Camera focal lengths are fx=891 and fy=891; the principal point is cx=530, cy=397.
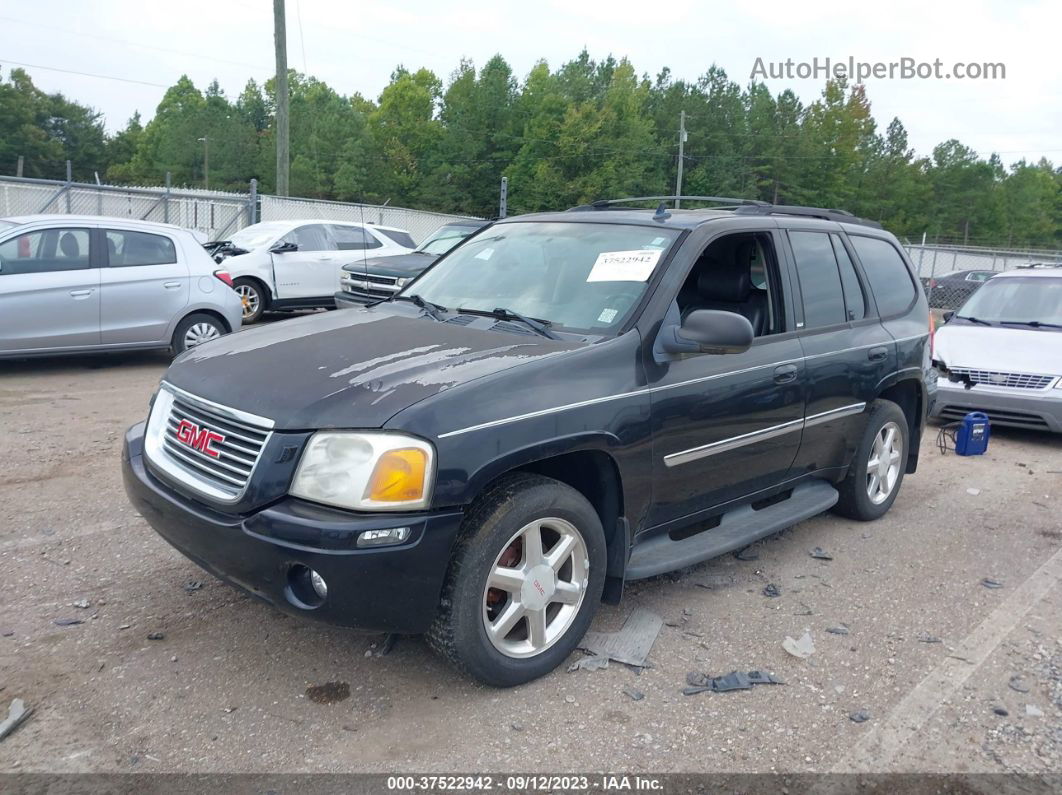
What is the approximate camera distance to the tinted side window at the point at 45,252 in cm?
859

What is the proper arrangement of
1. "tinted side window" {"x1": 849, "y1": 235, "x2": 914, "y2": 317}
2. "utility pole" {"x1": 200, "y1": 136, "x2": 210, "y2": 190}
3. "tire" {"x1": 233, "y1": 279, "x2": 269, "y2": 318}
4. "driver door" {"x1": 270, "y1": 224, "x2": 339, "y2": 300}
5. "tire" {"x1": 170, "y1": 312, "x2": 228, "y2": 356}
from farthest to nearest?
"utility pole" {"x1": 200, "y1": 136, "x2": 210, "y2": 190}
"driver door" {"x1": 270, "y1": 224, "x2": 339, "y2": 300}
"tire" {"x1": 233, "y1": 279, "x2": 269, "y2": 318}
"tire" {"x1": 170, "y1": 312, "x2": 228, "y2": 356}
"tinted side window" {"x1": 849, "y1": 235, "x2": 914, "y2": 317}

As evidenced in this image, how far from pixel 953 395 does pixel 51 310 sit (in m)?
8.70

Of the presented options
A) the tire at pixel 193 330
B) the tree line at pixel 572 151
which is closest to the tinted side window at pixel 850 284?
the tire at pixel 193 330

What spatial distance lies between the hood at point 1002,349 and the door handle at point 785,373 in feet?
15.3

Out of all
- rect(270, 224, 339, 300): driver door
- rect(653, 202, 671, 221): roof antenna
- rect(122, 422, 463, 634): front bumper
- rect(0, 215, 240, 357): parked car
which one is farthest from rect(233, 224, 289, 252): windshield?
rect(122, 422, 463, 634): front bumper

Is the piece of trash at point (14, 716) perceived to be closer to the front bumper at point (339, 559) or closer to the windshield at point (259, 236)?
the front bumper at point (339, 559)

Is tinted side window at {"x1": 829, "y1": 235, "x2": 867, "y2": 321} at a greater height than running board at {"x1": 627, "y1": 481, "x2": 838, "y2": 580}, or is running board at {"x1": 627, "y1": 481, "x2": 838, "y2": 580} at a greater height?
tinted side window at {"x1": 829, "y1": 235, "x2": 867, "y2": 321}

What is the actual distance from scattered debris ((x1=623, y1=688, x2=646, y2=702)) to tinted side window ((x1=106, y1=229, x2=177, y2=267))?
7.81 m

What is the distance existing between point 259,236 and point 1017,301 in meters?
10.6

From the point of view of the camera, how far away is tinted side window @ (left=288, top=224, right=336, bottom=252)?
46.3 feet

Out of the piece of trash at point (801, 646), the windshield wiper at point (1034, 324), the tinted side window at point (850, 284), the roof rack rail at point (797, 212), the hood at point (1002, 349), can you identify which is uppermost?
the roof rack rail at point (797, 212)

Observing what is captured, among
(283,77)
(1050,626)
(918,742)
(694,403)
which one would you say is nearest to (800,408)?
(694,403)

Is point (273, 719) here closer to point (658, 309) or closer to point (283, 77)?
point (658, 309)

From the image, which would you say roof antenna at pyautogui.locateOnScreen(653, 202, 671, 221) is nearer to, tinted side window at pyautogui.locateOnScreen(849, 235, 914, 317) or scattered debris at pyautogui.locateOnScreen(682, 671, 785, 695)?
tinted side window at pyautogui.locateOnScreen(849, 235, 914, 317)
